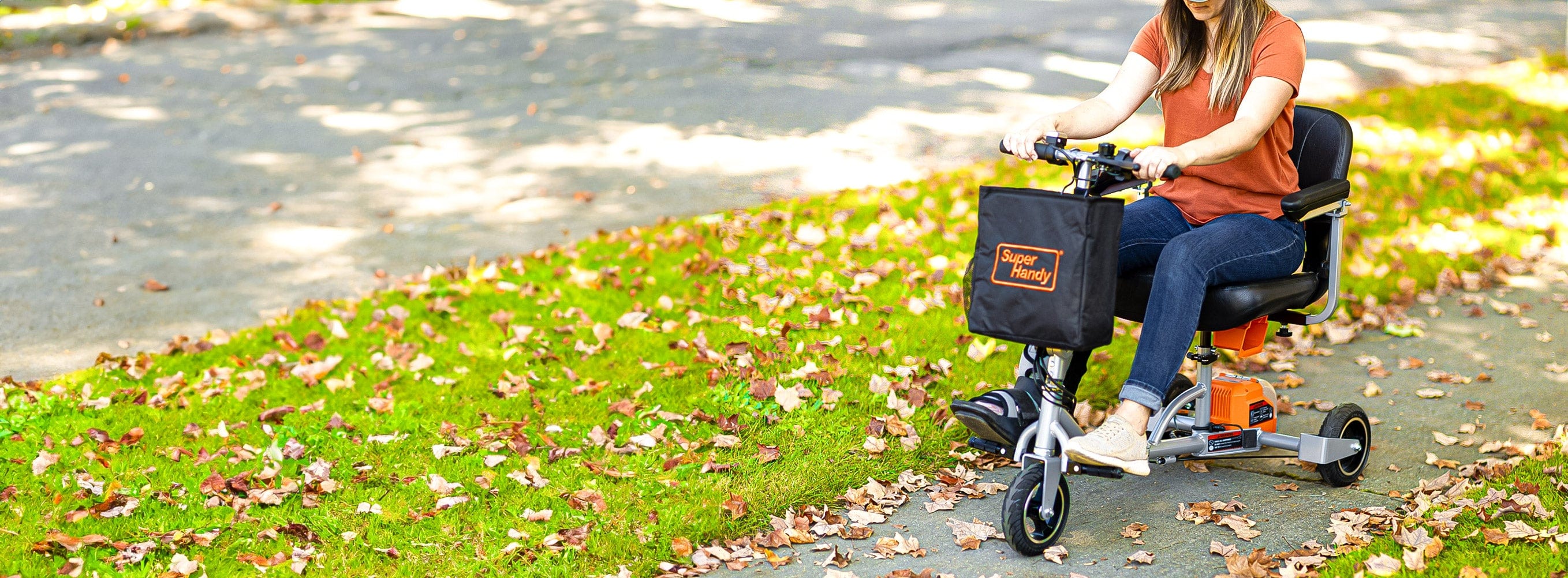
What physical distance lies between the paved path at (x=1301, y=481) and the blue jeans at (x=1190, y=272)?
1.62 feet

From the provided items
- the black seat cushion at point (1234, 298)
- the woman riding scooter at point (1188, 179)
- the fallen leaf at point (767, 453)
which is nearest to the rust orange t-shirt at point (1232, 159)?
the woman riding scooter at point (1188, 179)

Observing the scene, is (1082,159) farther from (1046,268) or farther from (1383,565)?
(1383,565)

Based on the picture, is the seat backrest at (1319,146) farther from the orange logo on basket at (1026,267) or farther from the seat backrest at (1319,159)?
the orange logo on basket at (1026,267)

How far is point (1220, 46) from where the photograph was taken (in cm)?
363

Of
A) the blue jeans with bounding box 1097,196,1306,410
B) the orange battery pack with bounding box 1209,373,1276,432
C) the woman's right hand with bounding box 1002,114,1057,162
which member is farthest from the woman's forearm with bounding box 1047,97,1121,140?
the orange battery pack with bounding box 1209,373,1276,432

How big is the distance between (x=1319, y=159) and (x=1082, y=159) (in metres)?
1.03

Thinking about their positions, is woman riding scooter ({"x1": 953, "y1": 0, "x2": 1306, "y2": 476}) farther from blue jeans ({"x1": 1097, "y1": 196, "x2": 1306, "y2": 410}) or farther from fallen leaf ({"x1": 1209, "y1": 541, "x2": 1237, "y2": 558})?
fallen leaf ({"x1": 1209, "y1": 541, "x2": 1237, "y2": 558})

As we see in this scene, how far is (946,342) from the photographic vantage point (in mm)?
5152

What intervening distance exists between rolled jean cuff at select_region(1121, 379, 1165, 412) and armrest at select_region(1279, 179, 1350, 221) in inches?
25.5

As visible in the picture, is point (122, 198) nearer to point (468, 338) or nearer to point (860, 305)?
point (468, 338)

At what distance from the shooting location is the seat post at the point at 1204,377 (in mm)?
3742

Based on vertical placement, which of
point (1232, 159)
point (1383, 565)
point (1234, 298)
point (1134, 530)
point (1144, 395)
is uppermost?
point (1232, 159)

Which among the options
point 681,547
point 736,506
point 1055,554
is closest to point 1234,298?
point 1055,554

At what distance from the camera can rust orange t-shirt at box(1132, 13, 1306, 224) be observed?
11.8ft
